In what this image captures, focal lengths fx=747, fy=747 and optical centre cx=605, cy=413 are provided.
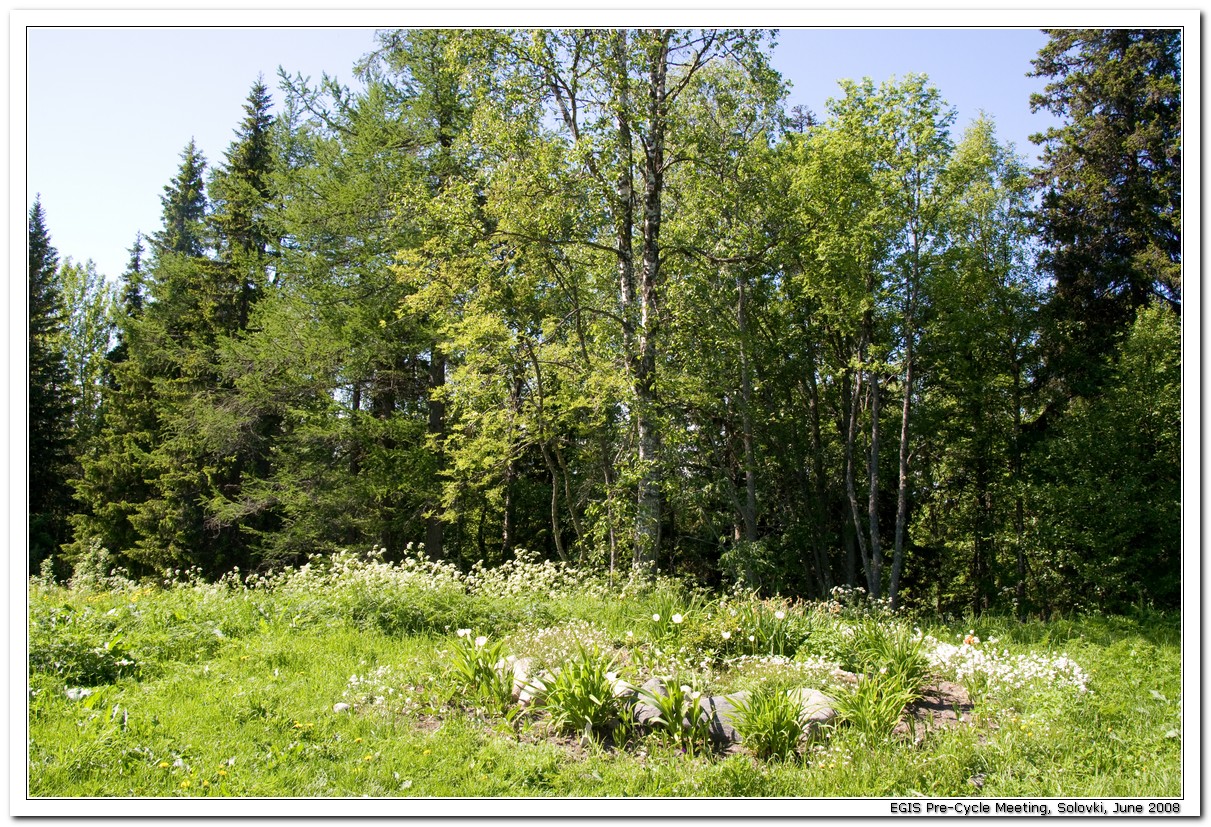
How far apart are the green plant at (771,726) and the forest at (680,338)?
4.88 m

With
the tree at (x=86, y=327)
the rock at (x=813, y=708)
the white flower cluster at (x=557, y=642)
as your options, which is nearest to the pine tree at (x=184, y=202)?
the tree at (x=86, y=327)

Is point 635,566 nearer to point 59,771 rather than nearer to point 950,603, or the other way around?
point 59,771

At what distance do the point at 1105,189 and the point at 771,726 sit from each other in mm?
13662

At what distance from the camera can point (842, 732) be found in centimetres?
453

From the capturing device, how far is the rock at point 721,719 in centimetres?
460

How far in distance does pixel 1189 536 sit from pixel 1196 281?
1.45 metres

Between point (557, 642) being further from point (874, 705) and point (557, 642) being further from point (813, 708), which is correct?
point (874, 705)

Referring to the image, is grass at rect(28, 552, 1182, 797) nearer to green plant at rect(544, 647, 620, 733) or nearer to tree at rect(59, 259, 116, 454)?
green plant at rect(544, 647, 620, 733)

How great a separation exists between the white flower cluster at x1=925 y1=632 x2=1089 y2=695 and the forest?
413 centimetres

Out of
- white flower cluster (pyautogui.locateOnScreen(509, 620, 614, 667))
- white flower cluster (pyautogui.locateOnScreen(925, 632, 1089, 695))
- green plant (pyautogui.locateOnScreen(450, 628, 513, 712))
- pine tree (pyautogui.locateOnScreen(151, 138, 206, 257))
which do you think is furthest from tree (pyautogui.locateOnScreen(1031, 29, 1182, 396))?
pine tree (pyautogui.locateOnScreen(151, 138, 206, 257))

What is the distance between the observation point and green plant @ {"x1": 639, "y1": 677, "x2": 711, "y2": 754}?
4.50 m

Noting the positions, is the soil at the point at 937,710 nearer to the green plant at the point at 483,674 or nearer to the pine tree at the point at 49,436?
the green plant at the point at 483,674

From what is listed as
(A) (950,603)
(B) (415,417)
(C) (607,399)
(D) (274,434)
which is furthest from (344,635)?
(A) (950,603)

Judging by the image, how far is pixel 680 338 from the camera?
36.4 ft
